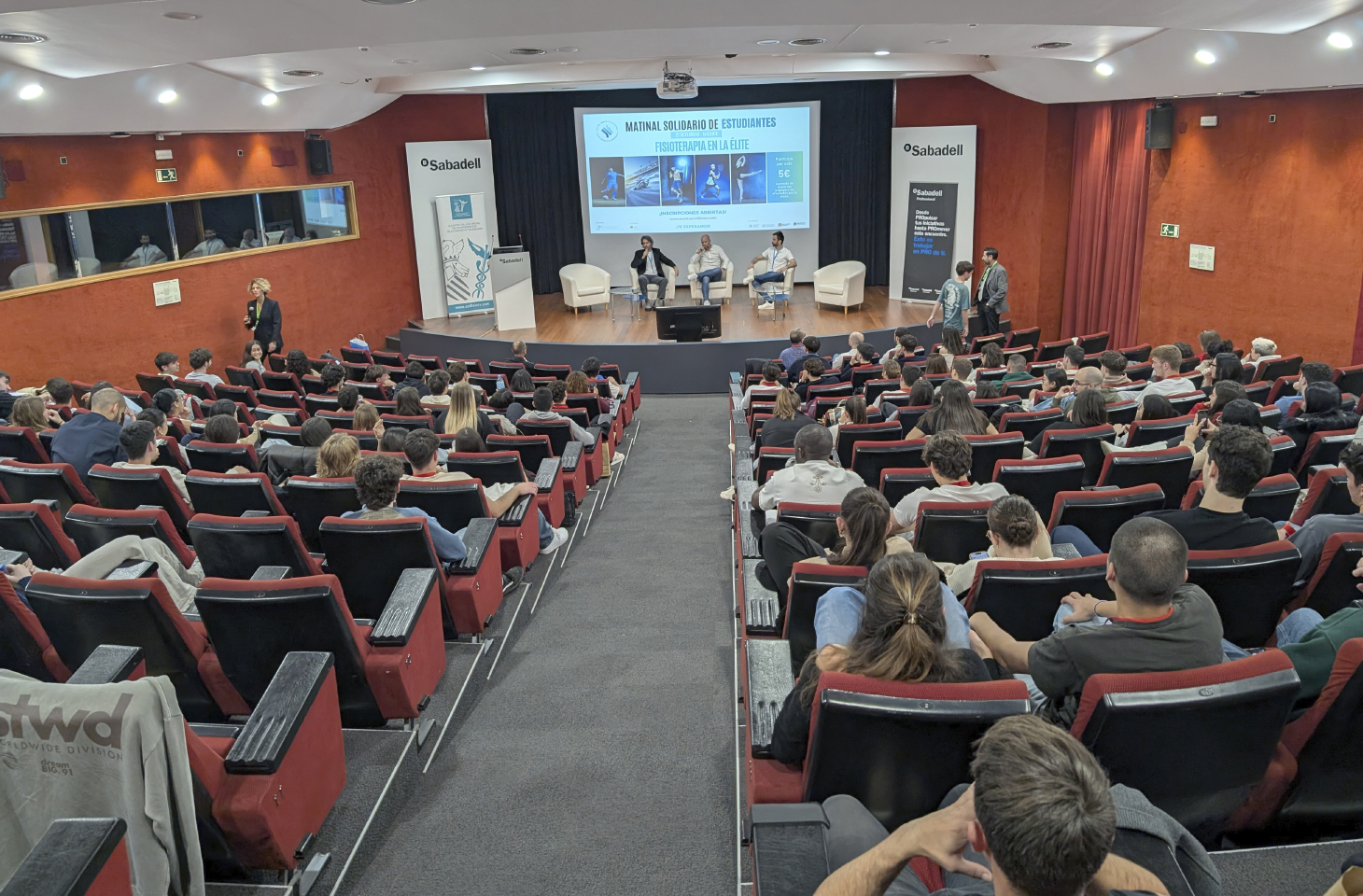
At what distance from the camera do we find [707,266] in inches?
536

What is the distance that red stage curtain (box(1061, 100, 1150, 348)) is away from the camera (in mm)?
11352

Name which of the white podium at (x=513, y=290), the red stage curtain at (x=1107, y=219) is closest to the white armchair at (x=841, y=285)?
the red stage curtain at (x=1107, y=219)

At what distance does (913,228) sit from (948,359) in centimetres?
565

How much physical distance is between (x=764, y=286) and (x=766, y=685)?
37.0ft

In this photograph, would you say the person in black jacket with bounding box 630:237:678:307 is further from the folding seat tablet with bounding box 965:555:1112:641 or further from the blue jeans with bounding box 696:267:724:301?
the folding seat tablet with bounding box 965:555:1112:641

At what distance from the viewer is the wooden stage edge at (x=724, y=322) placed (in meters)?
12.1

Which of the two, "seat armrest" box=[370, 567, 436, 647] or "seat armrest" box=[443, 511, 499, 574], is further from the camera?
"seat armrest" box=[443, 511, 499, 574]

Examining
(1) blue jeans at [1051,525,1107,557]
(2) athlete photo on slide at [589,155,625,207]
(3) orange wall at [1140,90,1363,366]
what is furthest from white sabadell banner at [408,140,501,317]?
(1) blue jeans at [1051,525,1107,557]

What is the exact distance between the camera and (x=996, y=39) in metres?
9.02

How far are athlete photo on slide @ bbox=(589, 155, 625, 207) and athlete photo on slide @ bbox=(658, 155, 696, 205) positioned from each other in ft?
2.15

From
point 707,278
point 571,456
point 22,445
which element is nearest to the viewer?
point 22,445

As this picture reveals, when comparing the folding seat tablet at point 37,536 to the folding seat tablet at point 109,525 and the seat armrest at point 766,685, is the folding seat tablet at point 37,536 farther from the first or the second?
the seat armrest at point 766,685

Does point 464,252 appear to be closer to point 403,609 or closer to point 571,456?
point 571,456

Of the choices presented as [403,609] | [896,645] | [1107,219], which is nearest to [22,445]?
[403,609]
